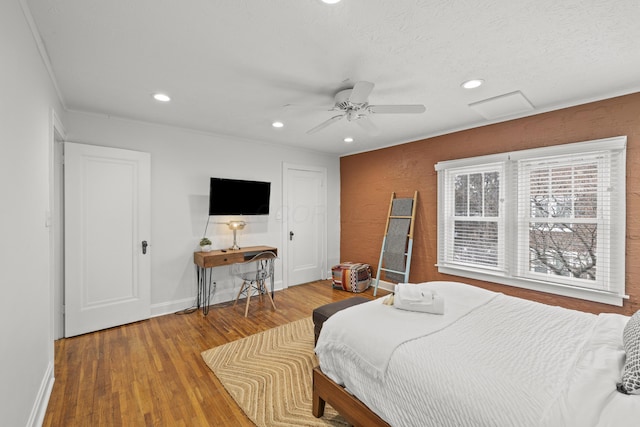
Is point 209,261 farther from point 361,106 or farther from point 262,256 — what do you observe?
point 361,106

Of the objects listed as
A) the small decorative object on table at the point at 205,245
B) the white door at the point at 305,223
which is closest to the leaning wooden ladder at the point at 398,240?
the white door at the point at 305,223

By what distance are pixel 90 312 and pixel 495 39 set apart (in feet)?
14.8

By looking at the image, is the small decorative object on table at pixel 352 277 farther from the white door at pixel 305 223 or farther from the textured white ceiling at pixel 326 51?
the textured white ceiling at pixel 326 51

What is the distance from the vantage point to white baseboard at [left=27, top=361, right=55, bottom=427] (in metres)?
1.69

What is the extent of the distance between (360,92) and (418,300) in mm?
1612

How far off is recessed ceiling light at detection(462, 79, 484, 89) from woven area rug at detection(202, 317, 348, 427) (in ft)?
9.19

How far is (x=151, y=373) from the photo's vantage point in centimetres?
235

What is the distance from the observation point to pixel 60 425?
70.9 inches

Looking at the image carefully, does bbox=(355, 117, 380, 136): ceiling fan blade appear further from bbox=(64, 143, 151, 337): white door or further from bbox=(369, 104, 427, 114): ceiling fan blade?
bbox=(64, 143, 151, 337): white door

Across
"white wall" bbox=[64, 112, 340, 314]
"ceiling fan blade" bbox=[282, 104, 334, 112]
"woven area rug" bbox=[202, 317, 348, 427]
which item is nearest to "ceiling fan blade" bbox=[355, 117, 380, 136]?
"ceiling fan blade" bbox=[282, 104, 334, 112]

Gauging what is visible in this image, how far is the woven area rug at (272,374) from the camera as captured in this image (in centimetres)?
187

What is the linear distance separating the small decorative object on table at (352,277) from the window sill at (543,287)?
4.15 feet

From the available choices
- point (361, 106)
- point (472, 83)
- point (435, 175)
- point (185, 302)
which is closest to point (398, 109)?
point (361, 106)

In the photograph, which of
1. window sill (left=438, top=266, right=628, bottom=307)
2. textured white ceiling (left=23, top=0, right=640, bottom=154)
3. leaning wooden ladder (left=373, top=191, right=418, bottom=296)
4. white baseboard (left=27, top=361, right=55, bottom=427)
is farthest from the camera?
leaning wooden ladder (left=373, top=191, right=418, bottom=296)
